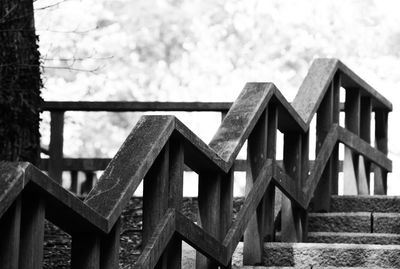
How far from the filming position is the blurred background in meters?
24.8

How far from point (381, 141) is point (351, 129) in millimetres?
961

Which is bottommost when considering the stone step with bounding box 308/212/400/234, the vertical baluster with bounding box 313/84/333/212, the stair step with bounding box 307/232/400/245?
the stair step with bounding box 307/232/400/245

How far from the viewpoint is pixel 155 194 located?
5.64 m

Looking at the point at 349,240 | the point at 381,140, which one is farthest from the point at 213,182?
the point at 381,140

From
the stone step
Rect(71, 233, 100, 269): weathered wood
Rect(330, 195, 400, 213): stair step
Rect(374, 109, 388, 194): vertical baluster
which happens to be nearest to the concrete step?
the stone step

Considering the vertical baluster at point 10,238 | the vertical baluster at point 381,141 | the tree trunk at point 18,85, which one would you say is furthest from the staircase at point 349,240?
the tree trunk at point 18,85

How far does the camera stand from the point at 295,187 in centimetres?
752

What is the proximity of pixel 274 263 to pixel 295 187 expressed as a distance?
2.09 ft

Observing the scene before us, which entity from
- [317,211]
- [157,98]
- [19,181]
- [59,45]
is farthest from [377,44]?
[19,181]

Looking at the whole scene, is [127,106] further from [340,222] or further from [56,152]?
[340,222]

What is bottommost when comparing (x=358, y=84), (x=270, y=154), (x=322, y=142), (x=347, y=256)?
(x=347, y=256)

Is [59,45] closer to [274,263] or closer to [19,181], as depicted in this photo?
[274,263]

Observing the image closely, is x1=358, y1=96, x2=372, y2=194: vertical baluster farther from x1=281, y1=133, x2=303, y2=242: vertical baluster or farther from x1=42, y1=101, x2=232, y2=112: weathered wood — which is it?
x1=42, y1=101, x2=232, y2=112: weathered wood

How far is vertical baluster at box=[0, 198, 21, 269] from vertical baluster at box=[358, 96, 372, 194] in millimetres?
5236
